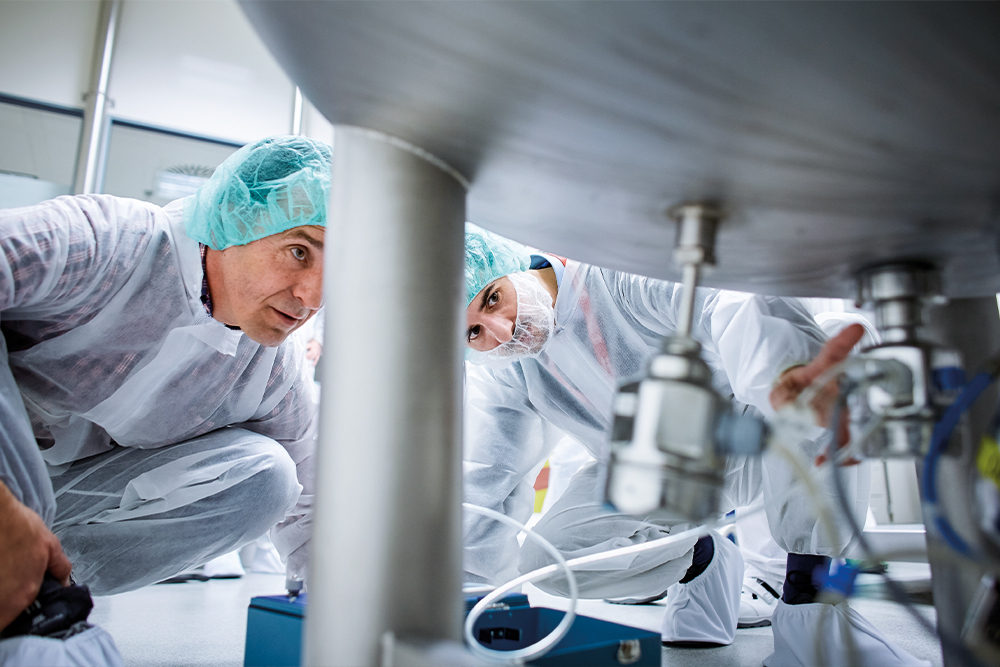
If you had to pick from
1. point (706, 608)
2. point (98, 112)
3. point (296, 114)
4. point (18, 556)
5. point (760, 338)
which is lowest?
point (706, 608)

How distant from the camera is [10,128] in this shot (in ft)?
7.77

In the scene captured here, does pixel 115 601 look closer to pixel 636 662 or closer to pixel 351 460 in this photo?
pixel 636 662

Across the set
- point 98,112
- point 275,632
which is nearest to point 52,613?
point 275,632

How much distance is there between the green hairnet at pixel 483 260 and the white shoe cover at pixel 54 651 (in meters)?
0.65

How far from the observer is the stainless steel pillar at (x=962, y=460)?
0.50 meters

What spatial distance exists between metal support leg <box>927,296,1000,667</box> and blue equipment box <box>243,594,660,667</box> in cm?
24

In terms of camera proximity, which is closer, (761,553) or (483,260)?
(483,260)

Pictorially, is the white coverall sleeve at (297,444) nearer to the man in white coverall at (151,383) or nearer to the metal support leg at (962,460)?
the man in white coverall at (151,383)

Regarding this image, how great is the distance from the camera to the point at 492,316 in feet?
3.73

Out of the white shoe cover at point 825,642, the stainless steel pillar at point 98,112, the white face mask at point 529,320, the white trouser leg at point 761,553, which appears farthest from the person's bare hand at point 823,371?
the stainless steel pillar at point 98,112

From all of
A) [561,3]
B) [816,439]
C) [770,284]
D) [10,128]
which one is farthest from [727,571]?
[10,128]

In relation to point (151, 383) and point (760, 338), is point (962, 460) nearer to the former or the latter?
point (760, 338)

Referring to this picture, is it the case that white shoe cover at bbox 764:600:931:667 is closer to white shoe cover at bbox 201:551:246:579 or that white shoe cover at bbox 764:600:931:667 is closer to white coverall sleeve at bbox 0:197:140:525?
white coverall sleeve at bbox 0:197:140:525

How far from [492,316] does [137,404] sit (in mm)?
568
